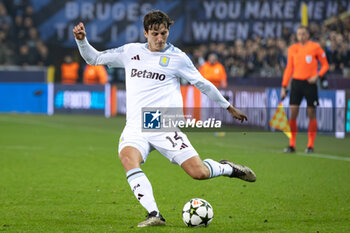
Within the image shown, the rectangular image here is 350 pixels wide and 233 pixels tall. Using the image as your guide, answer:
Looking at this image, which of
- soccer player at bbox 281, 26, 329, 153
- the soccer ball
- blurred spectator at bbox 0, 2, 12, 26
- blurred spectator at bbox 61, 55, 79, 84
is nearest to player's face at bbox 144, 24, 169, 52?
the soccer ball

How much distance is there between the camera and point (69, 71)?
26.2 meters

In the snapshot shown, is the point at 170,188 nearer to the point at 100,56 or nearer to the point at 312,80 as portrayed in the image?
the point at 100,56

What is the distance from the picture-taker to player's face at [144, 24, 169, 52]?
6.38 metres

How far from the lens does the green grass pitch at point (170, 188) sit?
6766 millimetres

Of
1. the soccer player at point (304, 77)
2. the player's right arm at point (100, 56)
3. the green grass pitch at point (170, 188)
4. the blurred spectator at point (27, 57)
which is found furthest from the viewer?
the blurred spectator at point (27, 57)

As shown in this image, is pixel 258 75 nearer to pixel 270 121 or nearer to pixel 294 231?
pixel 270 121

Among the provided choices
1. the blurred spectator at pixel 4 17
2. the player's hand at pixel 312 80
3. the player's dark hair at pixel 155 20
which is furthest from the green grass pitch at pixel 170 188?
the blurred spectator at pixel 4 17

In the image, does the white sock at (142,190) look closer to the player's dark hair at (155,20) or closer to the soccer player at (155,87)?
the soccer player at (155,87)

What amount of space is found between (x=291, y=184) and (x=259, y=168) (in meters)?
1.59

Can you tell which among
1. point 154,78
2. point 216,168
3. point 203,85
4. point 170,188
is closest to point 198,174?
point 216,168

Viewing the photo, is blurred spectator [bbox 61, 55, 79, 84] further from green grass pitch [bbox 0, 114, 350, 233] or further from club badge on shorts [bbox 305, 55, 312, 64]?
club badge on shorts [bbox 305, 55, 312, 64]

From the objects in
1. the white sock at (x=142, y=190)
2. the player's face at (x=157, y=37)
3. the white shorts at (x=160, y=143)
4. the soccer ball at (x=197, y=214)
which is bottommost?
the soccer ball at (x=197, y=214)

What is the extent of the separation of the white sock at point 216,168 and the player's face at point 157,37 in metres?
1.11

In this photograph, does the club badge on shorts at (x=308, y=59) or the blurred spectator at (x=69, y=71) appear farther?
the blurred spectator at (x=69, y=71)
